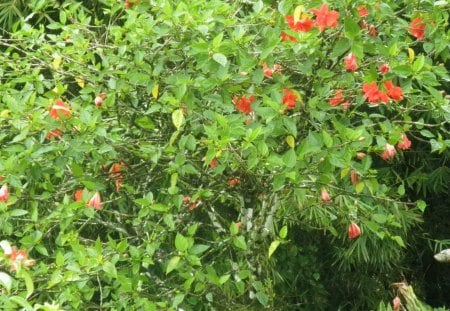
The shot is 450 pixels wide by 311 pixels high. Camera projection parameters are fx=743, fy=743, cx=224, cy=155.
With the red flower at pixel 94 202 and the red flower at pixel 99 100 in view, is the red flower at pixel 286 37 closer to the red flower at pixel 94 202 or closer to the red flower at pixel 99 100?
the red flower at pixel 99 100

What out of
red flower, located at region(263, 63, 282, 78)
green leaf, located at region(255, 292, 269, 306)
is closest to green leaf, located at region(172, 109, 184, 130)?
red flower, located at region(263, 63, 282, 78)

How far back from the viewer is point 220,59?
176cm

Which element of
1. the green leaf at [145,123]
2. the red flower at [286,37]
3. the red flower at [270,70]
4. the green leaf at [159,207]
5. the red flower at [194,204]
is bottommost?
the red flower at [194,204]

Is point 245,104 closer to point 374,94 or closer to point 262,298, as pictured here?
point 374,94

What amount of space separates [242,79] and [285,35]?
16cm

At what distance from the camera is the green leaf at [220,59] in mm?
1754

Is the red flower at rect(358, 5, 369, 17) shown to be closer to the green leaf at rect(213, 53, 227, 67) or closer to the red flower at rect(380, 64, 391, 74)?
the red flower at rect(380, 64, 391, 74)

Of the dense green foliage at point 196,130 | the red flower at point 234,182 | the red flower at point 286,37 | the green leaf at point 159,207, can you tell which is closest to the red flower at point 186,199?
the dense green foliage at point 196,130

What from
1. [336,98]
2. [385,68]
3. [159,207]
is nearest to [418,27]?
[385,68]

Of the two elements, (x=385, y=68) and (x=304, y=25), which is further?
(x=385, y=68)

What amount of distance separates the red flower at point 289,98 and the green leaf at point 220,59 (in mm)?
254

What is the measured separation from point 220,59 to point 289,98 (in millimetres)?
281

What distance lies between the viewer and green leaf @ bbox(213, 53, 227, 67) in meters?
1.75

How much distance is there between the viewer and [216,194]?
2.33m
